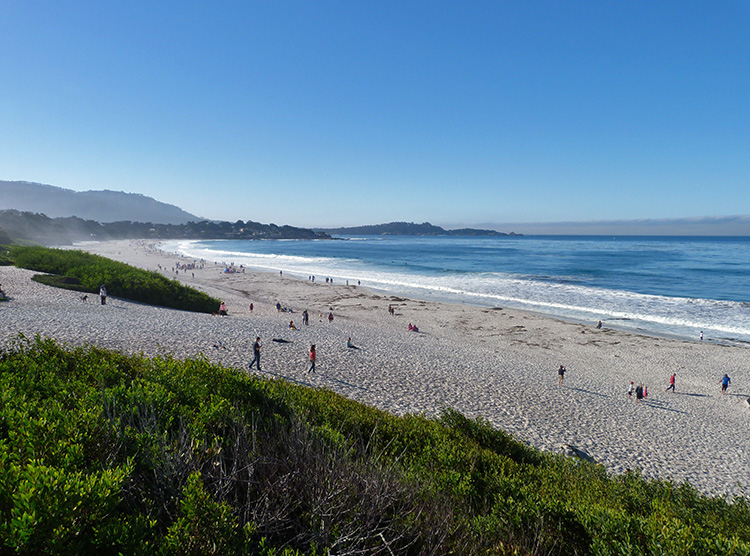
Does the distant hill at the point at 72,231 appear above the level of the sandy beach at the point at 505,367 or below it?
above

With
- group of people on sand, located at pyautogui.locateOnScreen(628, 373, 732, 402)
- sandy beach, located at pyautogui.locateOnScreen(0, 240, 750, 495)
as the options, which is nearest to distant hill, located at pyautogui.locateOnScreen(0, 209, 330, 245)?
sandy beach, located at pyautogui.locateOnScreen(0, 240, 750, 495)

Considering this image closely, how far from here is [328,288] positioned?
44719 millimetres

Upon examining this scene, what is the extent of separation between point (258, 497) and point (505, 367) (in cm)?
1681

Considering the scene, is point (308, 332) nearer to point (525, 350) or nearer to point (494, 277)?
→ point (525, 350)

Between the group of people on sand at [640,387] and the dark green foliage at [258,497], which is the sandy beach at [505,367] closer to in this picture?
the group of people on sand at [640,387]

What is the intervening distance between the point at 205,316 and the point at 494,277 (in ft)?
137

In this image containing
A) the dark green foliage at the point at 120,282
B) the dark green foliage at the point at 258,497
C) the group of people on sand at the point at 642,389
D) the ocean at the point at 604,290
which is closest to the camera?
the dark green foliage at the point at 258,497

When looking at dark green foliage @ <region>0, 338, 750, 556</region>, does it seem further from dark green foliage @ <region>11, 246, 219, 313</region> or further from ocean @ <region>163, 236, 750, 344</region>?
ocean @ <region>163, 236, 750, 344</region>

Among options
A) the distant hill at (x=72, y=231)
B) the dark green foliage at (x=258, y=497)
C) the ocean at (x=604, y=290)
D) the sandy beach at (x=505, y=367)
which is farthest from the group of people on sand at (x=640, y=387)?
the distant hill at (x=72, y=231)

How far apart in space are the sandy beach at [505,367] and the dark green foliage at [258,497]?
507 centimetres

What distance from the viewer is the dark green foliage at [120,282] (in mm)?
25406

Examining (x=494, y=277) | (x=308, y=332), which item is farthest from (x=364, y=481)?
(x=494, y=277)

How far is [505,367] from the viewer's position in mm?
18828

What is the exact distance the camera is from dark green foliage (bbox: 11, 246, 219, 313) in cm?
2541
